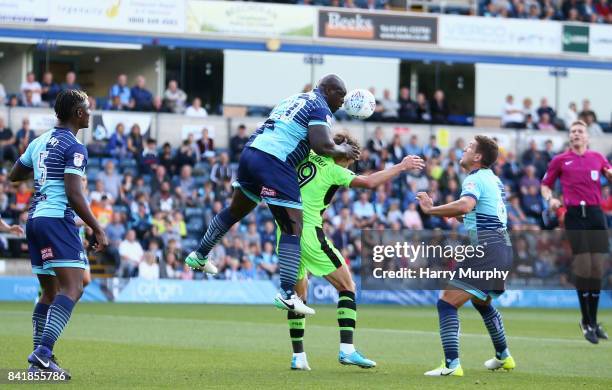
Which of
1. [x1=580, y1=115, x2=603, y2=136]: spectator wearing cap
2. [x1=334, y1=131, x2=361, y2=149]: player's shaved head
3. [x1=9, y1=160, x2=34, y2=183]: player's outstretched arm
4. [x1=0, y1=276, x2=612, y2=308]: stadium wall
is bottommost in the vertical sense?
[x1=0, y1=276, x2=612, y2=308]: stadium wall

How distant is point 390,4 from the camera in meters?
41.4

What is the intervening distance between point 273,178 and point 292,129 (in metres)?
0.51

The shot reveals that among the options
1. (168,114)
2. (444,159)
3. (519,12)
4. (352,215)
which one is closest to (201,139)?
(168,114)

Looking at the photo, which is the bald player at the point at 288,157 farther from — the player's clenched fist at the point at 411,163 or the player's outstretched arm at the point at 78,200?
the player's outstretched arm at the point at 78,200

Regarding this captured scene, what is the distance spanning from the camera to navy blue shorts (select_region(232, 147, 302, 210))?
11555mm

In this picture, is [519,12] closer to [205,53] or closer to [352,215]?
[205,53]

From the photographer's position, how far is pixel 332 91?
38.6 feet

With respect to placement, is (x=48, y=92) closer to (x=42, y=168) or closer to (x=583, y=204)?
(x=583, y=204)

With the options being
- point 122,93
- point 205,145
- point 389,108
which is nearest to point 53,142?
point 205,145

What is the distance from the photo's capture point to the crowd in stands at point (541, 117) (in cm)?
3725

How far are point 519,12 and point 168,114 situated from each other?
14.7 m

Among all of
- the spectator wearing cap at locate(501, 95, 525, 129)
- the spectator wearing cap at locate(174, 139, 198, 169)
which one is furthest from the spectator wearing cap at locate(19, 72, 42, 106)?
the spectator wearing cap at locate(501, 95, 525, 129)

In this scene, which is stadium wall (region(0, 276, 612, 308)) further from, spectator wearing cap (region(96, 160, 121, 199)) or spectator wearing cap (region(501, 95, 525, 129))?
spectator wearing cap (region(501, 95, 525, 129))

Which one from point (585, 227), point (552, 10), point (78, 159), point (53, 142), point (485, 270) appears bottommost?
point (485, 270)
